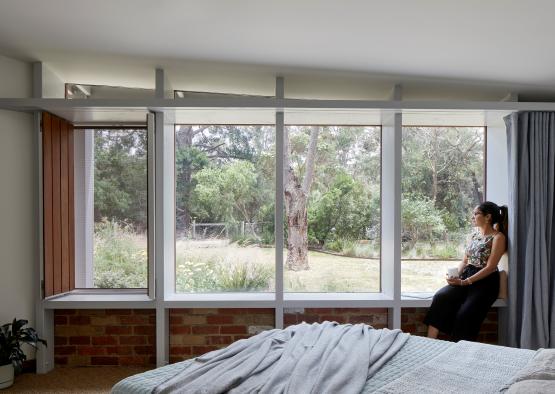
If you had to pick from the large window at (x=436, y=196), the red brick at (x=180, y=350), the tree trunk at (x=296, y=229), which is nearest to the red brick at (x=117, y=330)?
the red brick at (x=180, y=350)

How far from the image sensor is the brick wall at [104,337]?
12.5 feet

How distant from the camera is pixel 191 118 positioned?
3.86 m

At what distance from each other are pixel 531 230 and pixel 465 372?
2072 mm

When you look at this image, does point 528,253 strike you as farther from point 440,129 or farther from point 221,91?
point 221,91

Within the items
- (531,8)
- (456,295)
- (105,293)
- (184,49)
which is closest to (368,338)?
(456,295)

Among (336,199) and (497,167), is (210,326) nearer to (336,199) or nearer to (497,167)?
(336,199)

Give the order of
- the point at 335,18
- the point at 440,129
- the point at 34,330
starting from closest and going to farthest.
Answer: the point at 335,18 < the point at 34,330 < the point at 440,129

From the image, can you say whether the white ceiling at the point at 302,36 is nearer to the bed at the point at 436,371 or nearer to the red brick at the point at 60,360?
the bed at the point at 436,371

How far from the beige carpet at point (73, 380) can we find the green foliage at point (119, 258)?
686mm

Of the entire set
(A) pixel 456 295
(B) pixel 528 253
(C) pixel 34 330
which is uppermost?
(B) pixel 528 253

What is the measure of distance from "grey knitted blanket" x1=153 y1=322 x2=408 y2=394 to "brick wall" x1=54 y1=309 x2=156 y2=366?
1.83 meters

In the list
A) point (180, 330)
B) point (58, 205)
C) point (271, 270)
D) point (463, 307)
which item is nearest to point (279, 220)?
point (271, 270)

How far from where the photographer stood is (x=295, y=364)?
6.44 feet

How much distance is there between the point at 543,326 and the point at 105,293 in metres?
3.55
